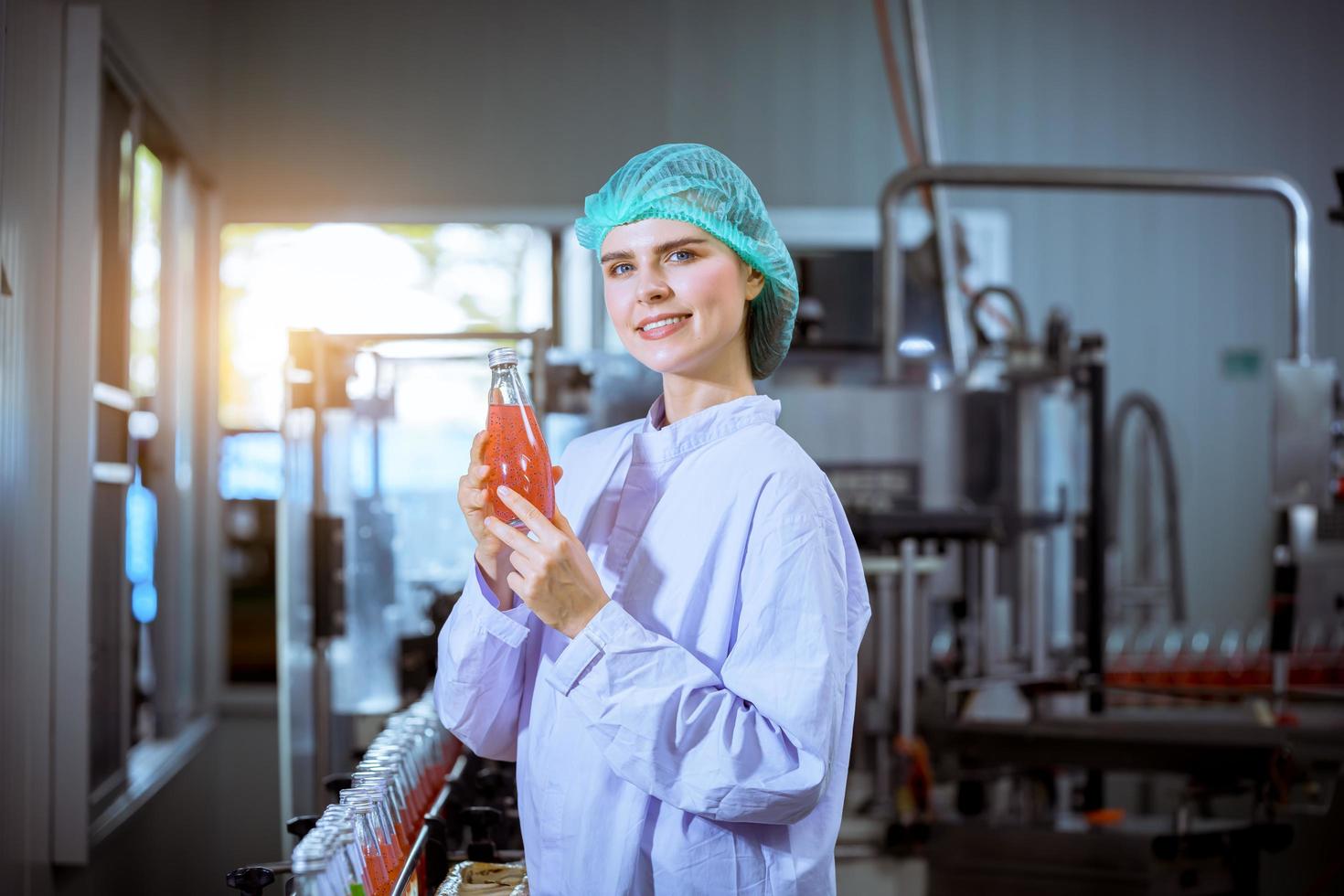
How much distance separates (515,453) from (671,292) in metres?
0.21

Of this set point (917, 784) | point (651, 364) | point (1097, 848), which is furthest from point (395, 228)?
point (651, 364)

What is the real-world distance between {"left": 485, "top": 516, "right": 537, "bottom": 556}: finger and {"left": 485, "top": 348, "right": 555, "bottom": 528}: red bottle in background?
3cm

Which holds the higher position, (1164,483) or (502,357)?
(502,357)

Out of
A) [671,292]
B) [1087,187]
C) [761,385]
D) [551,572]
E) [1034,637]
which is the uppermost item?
[1087,187]

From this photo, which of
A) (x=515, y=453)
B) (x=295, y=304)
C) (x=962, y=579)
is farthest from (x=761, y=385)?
(x=515, y=453)

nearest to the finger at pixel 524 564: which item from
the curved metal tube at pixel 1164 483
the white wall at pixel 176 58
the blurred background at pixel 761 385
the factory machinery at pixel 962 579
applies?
the blurred background at pixel 761 385

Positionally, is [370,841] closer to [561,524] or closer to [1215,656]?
[561,524]

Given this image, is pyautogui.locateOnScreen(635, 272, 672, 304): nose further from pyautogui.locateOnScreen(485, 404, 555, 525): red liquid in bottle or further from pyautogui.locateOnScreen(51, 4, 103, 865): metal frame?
pyautogui.locateOnScreen(51, 4, 103, 865): metal frame

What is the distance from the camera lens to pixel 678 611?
1.01 meters

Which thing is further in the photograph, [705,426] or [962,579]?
[962,579]

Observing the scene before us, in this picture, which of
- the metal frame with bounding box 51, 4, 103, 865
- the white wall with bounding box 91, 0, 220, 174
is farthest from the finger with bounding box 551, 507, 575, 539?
the white wall with bounding box 91, 0, 220, 174

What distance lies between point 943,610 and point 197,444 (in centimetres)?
326

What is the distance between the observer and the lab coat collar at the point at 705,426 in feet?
3.53

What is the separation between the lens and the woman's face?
104 cm
